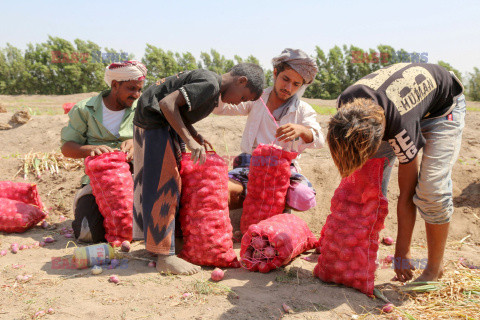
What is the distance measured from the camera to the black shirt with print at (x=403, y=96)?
7.16ft

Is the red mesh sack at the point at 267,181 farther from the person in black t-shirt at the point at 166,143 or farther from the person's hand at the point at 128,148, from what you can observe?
the person's hand at the point at 128,148

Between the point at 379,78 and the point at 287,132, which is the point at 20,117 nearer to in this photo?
the point at 287,132

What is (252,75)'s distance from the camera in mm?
2844

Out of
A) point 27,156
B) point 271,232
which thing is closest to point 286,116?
point 271,232

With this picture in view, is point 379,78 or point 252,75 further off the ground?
point 252,75

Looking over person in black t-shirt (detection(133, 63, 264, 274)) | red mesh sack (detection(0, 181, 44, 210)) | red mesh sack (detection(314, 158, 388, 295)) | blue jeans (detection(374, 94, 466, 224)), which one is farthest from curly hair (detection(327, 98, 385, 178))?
red mesh sack (detection(0, 181, 44, 210))

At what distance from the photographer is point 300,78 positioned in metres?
3.52

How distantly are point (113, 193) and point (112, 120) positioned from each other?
0.85 m

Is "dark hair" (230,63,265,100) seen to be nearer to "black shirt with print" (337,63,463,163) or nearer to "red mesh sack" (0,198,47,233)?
"black shirt with print" (337,63,463,163)

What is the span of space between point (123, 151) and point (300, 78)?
5.49ft

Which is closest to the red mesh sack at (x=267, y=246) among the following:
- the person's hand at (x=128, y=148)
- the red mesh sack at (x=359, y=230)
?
the red mesh sack at (x=359, y=230)

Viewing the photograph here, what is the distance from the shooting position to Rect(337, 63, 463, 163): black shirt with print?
7.16 feet

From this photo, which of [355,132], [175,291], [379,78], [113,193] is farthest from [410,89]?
[113,193]

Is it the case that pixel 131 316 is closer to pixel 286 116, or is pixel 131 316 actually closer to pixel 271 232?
pixel 271 232
